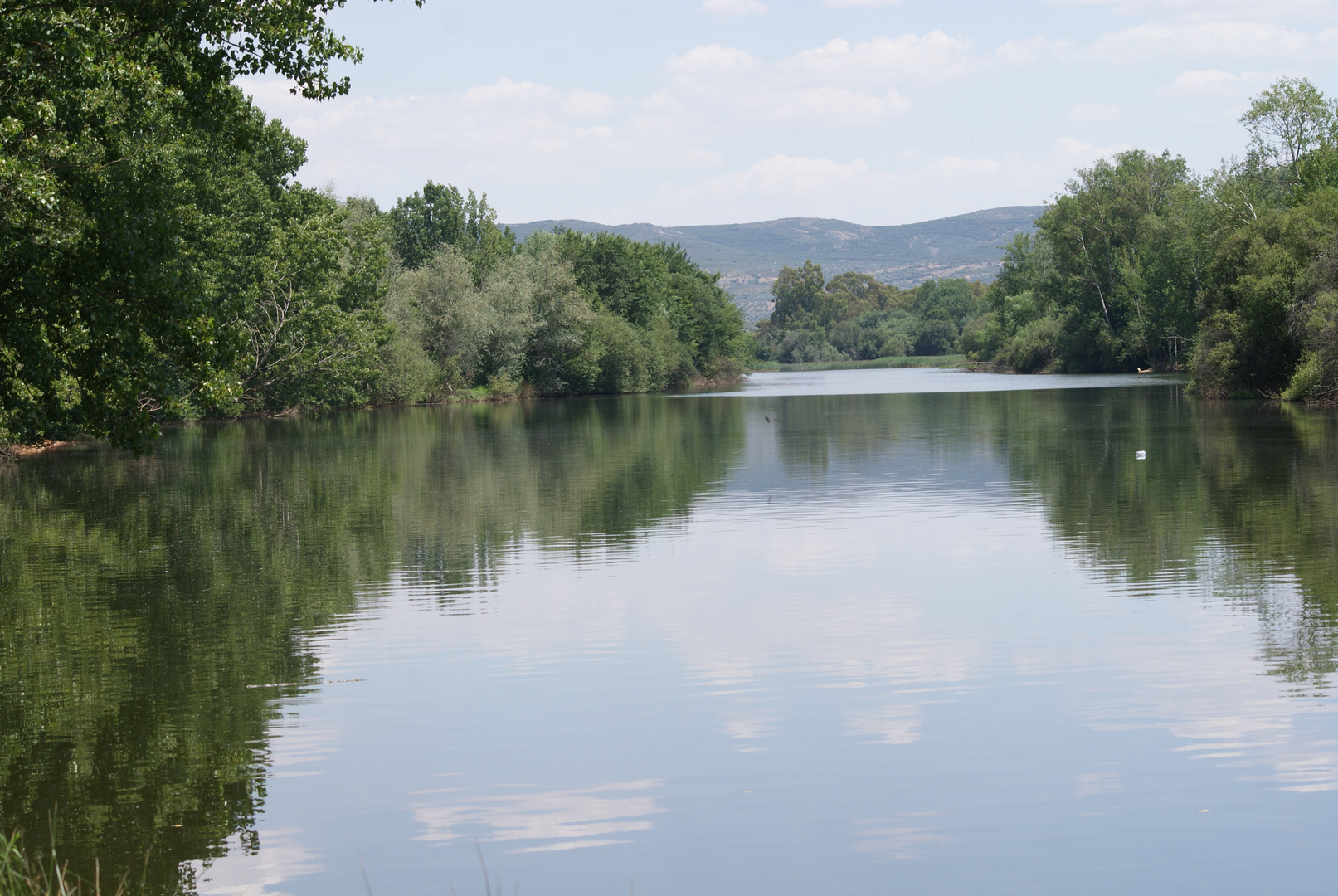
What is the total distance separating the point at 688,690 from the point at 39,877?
604 centimetres

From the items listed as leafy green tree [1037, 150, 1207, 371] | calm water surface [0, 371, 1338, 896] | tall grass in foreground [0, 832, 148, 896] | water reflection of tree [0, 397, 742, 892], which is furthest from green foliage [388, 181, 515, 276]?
tall grass in foreground [0, 832, 148, 896]

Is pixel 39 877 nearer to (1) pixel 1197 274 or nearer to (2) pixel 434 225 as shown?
(1) pixel 1197 274

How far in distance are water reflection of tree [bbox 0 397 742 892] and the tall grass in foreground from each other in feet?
0.67

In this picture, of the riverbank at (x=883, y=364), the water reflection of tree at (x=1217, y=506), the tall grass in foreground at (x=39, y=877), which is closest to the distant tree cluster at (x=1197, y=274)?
the water reflection of tree at (x=1217, y=506)

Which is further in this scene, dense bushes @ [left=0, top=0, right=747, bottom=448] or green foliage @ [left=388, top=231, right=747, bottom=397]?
green foliage @ [left=388, top=231, right=747, bottom=397]

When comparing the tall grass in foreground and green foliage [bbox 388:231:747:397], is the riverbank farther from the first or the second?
the tall grass in foreground

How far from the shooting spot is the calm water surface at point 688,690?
7.95 meters

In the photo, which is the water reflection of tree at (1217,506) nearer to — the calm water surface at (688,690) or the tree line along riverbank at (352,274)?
the calm water surface at (688,690)

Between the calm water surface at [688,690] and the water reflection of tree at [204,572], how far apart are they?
0.22 ft

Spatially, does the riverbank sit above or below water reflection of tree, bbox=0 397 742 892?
above

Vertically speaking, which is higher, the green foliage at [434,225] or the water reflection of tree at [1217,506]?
the green foliage at [434,225]

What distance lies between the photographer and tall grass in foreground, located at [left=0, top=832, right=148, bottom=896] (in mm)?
5742

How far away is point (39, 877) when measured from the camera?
6598mm

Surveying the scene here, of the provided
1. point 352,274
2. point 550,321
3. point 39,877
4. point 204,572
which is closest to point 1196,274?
point 550,321
